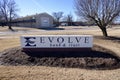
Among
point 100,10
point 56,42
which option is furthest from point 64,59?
point 100,10

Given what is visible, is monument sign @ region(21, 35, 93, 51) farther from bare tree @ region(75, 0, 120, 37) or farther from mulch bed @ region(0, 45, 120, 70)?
bare tree @ region(75, 0, 120, 37)

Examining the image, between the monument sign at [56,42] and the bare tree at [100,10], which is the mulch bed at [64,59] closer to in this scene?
the monument sign at [56,42]

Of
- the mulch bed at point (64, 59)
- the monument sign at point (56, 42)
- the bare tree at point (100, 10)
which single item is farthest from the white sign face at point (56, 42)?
the bare tree at point (100, 10)

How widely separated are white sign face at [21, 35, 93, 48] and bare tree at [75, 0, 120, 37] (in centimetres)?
1248

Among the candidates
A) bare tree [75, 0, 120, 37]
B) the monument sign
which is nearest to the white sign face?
the monument sign

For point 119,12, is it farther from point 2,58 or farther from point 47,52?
point 2,58

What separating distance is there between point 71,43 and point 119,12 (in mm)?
14063

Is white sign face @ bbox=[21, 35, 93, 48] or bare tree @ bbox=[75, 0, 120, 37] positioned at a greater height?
bare tree @ bbox=[75, 0, 120, 37]

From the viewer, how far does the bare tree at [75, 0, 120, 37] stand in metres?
22.9

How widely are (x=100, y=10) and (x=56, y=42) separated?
13.6 metres

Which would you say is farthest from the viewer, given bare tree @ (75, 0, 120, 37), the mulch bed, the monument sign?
bare tree @ (75, 0, 120, 37)

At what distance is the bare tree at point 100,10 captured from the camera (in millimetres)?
22906

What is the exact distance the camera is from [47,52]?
37.9ft

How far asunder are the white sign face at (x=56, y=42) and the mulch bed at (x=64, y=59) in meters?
0.50
